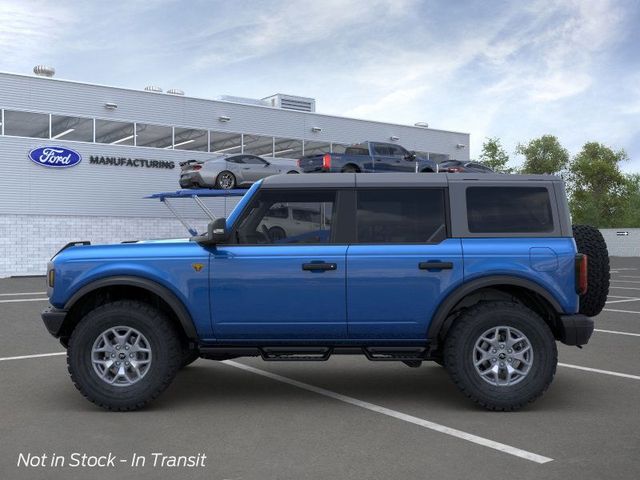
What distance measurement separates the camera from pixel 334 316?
582 centimetres

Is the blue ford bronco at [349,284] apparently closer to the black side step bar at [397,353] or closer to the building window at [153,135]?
the black side step bar at [397,353]

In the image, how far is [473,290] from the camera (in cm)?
581

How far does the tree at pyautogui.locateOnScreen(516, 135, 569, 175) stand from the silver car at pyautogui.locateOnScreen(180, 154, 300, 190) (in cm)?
5711

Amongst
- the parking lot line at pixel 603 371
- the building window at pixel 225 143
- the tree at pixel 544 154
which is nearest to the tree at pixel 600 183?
the tree at pixel 544 154

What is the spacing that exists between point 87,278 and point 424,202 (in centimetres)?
293

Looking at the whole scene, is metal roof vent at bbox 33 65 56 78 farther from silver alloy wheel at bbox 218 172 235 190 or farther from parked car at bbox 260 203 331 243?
parked car at bbox 260 203 331 243

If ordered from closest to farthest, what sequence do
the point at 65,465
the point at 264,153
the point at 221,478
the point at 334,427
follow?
the point at 221,478 < the point at 65,465 < the point at 334,427 < the point at 264,153

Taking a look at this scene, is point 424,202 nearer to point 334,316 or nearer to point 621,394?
point 334,316

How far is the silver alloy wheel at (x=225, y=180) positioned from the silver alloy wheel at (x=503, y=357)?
19.2m

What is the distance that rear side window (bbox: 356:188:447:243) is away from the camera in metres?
5.94

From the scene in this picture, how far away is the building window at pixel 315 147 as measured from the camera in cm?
3594

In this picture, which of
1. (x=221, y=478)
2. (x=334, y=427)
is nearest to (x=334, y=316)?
(x=334, y=427)

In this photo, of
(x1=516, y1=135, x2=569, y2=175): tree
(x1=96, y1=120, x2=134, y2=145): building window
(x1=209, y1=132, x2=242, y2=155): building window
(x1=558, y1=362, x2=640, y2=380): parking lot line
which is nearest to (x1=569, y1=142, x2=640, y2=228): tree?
(x1=516, y1=135, x2=569, y2=175): tree

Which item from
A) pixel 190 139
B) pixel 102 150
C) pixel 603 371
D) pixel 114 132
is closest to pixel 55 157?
pixel 102 150
